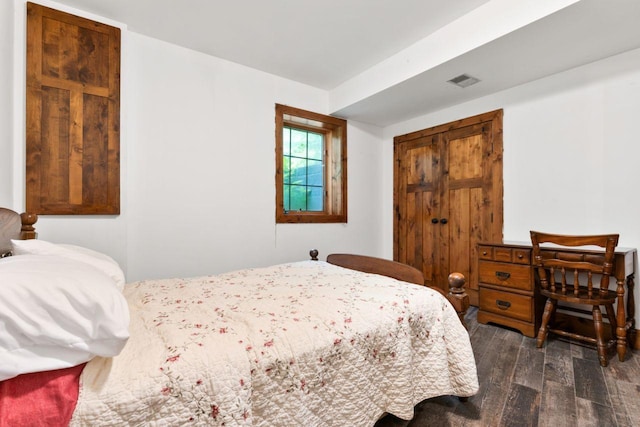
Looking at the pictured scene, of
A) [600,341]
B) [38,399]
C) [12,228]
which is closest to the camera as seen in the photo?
[38,399]

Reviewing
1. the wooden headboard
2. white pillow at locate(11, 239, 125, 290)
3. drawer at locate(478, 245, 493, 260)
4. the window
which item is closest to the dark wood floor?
drawer at locate(478, 245, 493, 260)

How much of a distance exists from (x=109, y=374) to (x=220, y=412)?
1.01ft

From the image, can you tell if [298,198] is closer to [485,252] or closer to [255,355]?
[485,252]

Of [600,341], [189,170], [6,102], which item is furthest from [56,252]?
[600,341]

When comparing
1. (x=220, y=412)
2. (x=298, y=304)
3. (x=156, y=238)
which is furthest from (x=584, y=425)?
(x=156, y=238)

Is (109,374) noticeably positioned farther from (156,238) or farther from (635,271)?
(635,271)

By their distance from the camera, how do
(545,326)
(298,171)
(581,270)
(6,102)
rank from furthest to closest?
1. (298,171)
2. (545,326)
3. (581,270)
4. (6,102)

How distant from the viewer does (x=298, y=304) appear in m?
1.34

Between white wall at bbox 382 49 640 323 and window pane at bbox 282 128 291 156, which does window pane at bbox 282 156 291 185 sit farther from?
white wall at bbox 382 49 640 323

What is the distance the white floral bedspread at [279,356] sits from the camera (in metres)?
0.80

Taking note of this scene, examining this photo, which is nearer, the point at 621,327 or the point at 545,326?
the point at 621,327

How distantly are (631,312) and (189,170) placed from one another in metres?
3.65

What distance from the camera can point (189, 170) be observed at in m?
2.69

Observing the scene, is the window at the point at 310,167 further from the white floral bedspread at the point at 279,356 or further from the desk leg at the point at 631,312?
the desk leg at the point at 631,312
